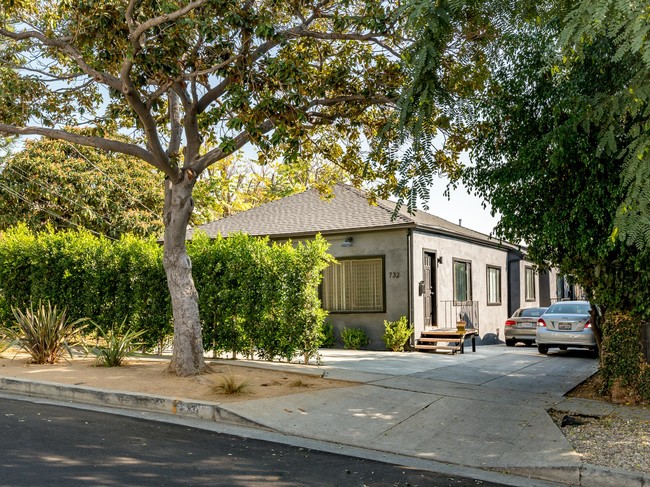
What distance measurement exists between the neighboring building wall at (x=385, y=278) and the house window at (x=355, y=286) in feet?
0.60

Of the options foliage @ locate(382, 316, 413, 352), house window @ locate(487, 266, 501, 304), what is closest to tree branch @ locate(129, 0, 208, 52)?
foliage @ locate(382, 316, 413, 352)

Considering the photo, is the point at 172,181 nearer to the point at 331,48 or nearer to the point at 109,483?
the point at 331,48

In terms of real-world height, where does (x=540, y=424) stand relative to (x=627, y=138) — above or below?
below

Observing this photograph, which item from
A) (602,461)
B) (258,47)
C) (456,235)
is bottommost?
(602,461)

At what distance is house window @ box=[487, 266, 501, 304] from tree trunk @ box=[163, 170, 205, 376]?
15942mm

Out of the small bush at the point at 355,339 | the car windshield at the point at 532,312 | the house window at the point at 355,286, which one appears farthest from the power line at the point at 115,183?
the car windshield at the point at 532,312

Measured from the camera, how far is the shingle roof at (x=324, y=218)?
19.5 metres

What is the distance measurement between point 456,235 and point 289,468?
15995 millimetres

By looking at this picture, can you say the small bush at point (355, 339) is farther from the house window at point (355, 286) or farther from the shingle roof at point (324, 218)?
the shingle roof at point (324, 218)

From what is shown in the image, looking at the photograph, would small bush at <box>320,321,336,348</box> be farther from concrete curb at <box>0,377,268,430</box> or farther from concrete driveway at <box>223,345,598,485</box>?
concrete curb at <box>0,377,268,430</box>

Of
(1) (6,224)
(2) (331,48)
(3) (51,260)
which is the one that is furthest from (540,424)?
(1) (6,224)

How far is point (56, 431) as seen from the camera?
7301mm

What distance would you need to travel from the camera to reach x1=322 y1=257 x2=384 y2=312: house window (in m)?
19.3

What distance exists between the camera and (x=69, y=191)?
25.8 metres
